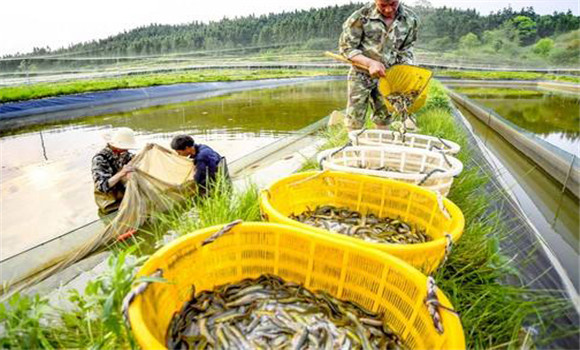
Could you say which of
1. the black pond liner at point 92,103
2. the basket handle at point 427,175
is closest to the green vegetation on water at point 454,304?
the basket handle at point 427,175

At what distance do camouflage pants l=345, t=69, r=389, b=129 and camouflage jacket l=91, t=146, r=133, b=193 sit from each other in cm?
290

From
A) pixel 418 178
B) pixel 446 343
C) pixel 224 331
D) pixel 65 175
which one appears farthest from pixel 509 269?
pixel 65 175

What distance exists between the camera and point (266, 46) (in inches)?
2630

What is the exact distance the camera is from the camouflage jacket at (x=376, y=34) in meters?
4.03

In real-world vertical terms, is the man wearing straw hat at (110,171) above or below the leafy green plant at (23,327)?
below

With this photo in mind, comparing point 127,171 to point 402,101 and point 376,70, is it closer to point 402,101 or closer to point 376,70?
point 376,70

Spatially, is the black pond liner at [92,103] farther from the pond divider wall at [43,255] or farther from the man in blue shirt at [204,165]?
the pond divider wall at [43,255]

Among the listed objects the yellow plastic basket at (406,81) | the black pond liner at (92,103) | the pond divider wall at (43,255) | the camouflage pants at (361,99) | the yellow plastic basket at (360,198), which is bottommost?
the black pond liner at (92,103)

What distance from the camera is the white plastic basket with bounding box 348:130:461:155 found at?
3480mm

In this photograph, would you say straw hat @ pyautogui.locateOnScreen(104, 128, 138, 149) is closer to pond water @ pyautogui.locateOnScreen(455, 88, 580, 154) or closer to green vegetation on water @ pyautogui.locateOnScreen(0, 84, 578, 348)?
green vegetation on water @ pyautogui.locateOnScreen(0, 84, 578, 348)

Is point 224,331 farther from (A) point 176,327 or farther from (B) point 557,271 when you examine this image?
(B) point 557,271

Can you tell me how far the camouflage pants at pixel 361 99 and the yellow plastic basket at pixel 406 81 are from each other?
0.43 meters

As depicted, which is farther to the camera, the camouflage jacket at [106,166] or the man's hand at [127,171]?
the camouflage jacket at [106,166]

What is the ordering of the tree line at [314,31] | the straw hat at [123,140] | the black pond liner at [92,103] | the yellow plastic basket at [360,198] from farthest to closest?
the tree line at [314,31] < the black pond liner at [92,103] < the straw hat at [123,140] < the yellow plastic basket at [360,198]
